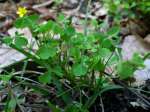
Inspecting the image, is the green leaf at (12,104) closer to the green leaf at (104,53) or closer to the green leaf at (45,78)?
the green leaf at (45,78)

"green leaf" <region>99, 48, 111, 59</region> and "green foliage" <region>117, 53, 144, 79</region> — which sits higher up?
"green leaf" <region>99, 48, 111, 59</region>

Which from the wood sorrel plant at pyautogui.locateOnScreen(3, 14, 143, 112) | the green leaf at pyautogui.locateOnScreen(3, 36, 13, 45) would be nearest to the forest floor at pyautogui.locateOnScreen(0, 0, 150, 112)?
the wood sorrel plant at pyautogui.locateOnScreen(3, 14, 143, 112)

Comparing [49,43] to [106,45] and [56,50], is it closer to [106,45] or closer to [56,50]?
[56,50]

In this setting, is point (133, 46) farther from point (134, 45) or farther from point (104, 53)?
point (104, 53)

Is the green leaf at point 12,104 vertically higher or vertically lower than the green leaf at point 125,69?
lower

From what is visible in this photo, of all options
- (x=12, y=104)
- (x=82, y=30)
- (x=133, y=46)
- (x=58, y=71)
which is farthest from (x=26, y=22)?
(x=82, y=30)

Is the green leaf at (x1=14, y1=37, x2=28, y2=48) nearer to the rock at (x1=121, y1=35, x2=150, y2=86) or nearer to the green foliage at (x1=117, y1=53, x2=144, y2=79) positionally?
the green foliage at (x1=117, y1=53, x2=144, y2=79)

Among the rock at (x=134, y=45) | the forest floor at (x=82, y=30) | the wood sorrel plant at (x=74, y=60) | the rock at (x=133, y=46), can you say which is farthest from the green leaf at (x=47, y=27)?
the rock at (x=134, y=45)
